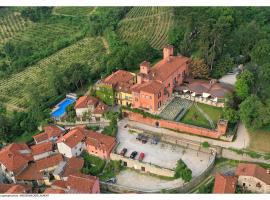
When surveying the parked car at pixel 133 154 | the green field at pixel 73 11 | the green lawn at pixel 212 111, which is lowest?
the parked car at pixel 133 154

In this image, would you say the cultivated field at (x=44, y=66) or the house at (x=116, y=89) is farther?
Answer: the cultivated field at (x=44, y=66)

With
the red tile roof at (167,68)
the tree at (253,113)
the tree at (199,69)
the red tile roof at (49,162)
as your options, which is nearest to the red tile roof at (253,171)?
the tree at (253,113)

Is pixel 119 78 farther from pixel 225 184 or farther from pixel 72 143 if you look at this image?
pixel 225 184

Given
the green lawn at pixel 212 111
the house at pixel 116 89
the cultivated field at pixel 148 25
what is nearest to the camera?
the green lawn at pixel 212 111

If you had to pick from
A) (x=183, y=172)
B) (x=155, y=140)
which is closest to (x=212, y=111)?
(x=155, y=140)

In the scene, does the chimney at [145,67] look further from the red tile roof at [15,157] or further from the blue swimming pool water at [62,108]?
the red tile roof at [15,157]

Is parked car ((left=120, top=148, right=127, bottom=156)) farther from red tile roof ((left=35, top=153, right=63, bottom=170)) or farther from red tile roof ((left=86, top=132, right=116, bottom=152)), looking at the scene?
red tile roof ((left=35, top=153, right=63, bottom=170))
